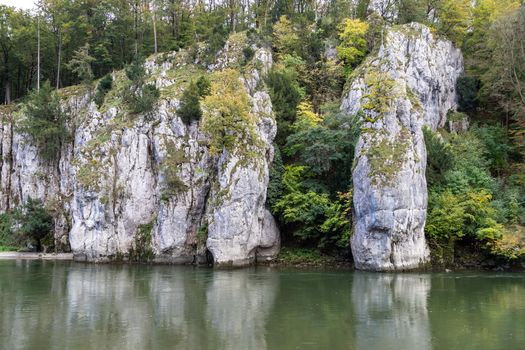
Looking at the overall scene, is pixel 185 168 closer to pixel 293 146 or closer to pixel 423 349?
pixel 293 146

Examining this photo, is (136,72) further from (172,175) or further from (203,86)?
(172,175)

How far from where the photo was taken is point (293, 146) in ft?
127

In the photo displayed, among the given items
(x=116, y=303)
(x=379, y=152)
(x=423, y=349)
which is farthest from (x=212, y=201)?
(x=423, y=349)

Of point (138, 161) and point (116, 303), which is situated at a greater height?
point (138, 161)

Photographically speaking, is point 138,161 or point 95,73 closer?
point 138,161

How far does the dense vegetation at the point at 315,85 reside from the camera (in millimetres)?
Result: 34938

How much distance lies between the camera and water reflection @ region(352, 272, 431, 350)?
1575 cm

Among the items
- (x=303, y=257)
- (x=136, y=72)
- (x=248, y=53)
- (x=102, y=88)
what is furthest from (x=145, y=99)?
(x=303, y=257)

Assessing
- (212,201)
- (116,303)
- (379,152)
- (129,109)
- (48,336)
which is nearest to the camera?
(48,336)

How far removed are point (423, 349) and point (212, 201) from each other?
2320 centimetres

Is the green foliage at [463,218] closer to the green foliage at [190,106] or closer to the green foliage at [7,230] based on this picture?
the green foliage at [190,106]

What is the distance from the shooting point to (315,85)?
45938 mm

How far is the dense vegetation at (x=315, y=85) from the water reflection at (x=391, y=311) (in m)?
6.84

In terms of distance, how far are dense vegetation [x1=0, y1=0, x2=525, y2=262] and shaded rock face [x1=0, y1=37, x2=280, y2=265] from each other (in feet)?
5.16
